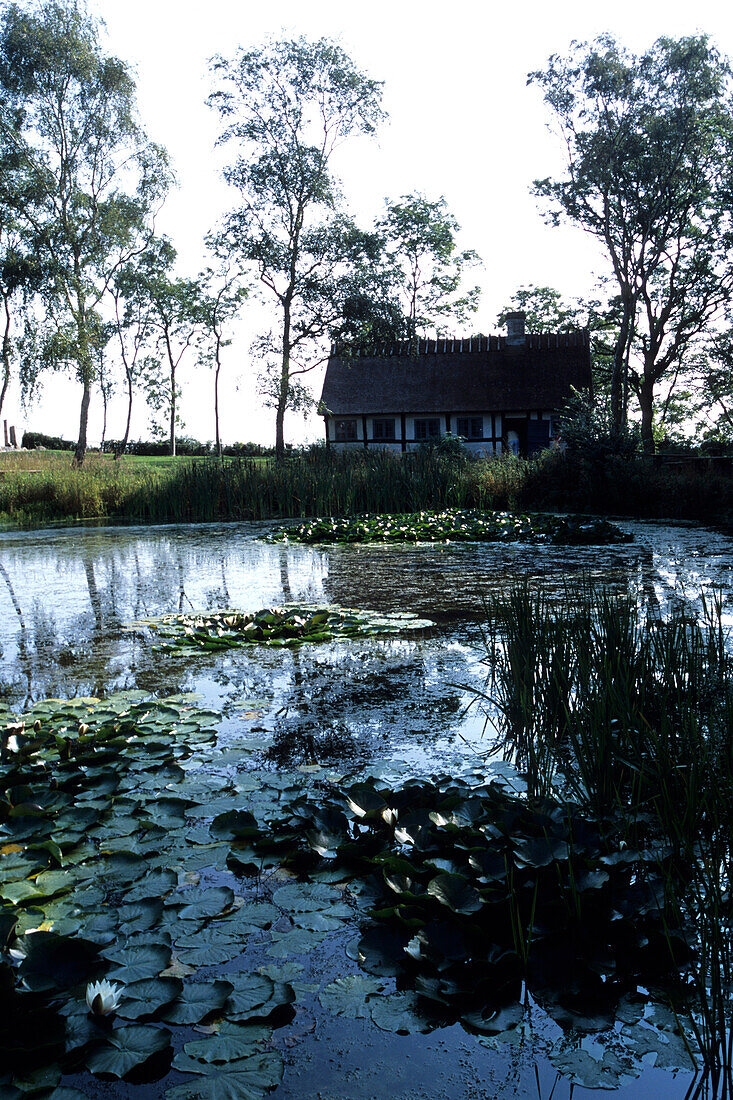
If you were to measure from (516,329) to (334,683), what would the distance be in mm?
27275

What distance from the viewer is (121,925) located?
1.97m

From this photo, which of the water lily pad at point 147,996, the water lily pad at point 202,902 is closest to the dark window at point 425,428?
the water lily pad at point 202,902

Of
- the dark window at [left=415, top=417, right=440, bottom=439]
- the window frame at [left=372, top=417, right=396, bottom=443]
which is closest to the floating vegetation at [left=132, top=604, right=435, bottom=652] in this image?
the dark window at [left=415, top=417, right=440, bottom=439]

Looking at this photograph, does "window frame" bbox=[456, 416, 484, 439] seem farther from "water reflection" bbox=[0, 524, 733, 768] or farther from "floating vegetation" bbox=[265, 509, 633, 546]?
"water reflection" bbox=[0, 524, 733, 768]

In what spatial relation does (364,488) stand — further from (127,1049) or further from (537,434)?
(127,1049)

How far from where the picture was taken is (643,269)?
26.0 meters

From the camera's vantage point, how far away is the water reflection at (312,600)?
3.50 meters

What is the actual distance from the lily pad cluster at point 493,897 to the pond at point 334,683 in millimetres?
76

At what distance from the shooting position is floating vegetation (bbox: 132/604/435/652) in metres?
5.14

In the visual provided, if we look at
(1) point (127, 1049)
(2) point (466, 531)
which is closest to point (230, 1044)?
(1) point (127, 1049)

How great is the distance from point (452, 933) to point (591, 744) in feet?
3.41

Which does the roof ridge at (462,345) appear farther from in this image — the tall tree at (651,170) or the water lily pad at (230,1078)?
the water lily pad at (230,1078)

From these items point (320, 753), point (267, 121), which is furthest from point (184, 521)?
point (267, 121)

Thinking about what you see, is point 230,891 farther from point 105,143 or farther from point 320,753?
point 105,143
